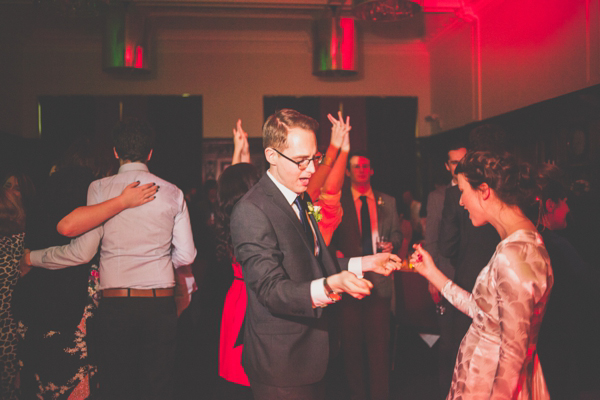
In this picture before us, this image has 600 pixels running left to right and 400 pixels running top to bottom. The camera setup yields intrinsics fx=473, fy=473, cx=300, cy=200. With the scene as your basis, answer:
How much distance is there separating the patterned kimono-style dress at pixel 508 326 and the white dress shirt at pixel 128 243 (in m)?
1.50

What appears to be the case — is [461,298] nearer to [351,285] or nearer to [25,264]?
[351,285]

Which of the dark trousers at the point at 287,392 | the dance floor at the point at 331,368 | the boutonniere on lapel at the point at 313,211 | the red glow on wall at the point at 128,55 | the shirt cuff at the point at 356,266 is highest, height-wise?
the red glow on wall at the point at 128,55

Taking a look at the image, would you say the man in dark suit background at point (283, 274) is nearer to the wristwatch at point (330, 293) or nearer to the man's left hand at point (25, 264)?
the wristwatch at point (330, 293)

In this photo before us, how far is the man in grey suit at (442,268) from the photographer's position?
2836 millimetres

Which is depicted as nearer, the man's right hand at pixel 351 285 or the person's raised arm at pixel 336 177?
the man's right hand at pixel 351 285

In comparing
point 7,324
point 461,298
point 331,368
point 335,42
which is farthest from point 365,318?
point 335,42

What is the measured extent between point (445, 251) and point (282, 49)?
21.2 feet

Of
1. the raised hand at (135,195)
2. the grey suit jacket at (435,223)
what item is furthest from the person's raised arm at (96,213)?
the grey suit jacket at (435,223)

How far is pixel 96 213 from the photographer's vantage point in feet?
7.48

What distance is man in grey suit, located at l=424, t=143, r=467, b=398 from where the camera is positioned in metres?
2.84

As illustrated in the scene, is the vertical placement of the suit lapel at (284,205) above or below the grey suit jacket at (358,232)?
above

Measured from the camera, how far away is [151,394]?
240 cm

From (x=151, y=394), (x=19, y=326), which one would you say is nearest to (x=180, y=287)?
(x=151, y=394)

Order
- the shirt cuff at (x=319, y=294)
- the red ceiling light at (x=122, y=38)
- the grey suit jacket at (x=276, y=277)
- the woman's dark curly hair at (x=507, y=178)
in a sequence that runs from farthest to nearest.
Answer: the red ceiling light at (x=122, y=38), the woman's dark curly hair at (x=507, y=178), the grey suit jacket at (x=276, y=277), the shirt cuff at (x=319, y=294)
